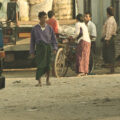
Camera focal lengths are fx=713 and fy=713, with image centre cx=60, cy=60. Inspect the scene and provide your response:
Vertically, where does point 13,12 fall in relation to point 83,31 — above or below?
above

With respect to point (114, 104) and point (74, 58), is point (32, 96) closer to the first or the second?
point (114, 104)

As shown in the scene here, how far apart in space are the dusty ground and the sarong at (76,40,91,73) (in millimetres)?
1167

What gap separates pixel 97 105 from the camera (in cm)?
1053

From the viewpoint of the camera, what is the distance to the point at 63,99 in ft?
37.8

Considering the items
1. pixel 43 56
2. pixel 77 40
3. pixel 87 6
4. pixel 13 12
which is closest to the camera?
pixel 43 56

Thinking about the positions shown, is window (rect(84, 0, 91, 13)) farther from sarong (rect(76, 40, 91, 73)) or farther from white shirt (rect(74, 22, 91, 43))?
white shirt (rect(74, 22, 91, 43))

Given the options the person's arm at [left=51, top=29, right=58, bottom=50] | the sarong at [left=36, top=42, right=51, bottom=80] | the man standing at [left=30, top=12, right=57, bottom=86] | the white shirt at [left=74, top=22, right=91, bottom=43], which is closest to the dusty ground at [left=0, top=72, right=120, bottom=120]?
the sarong at [left=36, top=42, right=51, bottom=80]

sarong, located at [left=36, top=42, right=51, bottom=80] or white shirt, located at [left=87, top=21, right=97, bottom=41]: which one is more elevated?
white shirt, located at [left=87, top=21, right=97, bottom=41]

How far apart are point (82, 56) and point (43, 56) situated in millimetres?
3111

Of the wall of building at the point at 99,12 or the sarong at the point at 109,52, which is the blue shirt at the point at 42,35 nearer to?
the sarong at the point at 109,52

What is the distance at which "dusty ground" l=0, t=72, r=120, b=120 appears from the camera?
947cm

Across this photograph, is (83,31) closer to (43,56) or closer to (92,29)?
(92,29)

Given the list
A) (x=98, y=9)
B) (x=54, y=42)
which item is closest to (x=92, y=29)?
(x=54, y=42)

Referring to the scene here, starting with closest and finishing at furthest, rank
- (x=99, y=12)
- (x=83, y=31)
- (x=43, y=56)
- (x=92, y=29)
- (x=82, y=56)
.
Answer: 1. (x=43, y=56)
2. (x=83, y=31)
3. (x=82, y=56)
4. (x=92, y=29)
5. (x=99, y=12)
